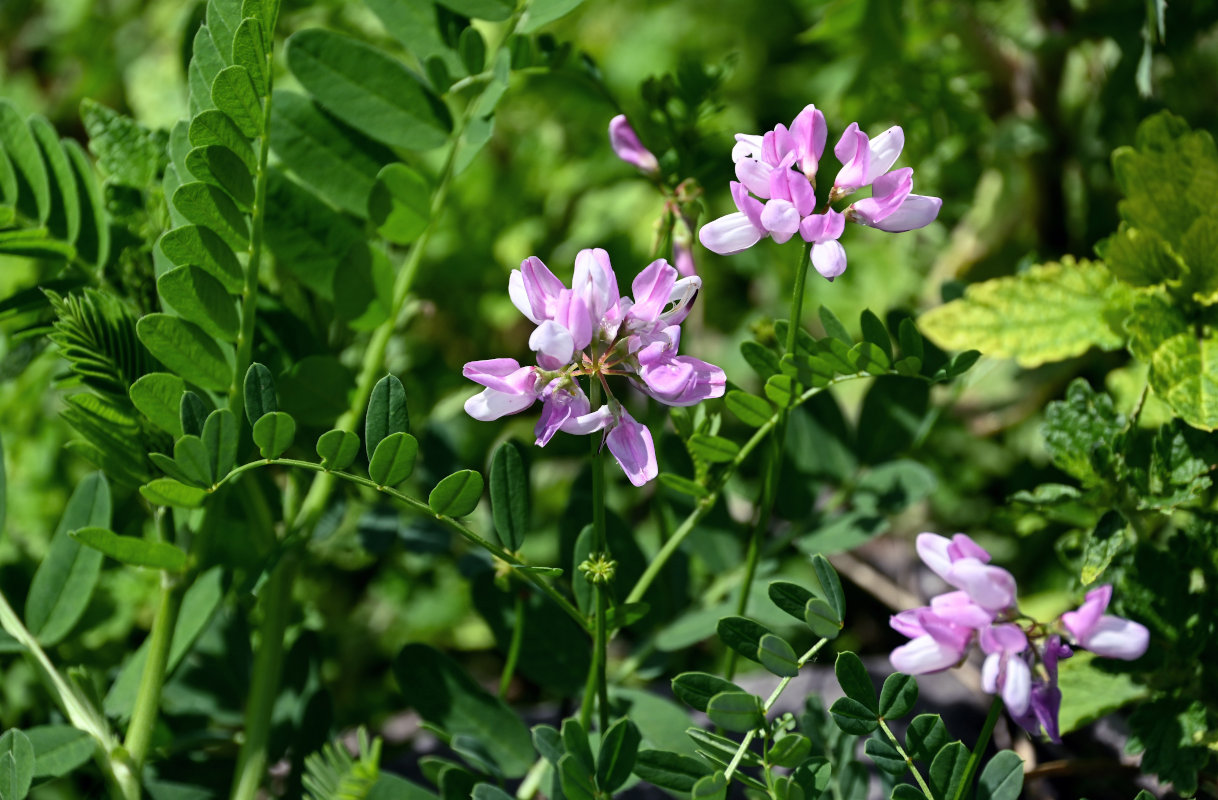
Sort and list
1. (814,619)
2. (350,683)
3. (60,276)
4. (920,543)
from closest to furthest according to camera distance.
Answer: (920,543) → (814,619) → (60,276) → (350,683)

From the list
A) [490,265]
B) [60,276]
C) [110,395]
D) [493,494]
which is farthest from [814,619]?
[490,265]

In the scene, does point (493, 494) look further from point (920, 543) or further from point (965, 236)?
point (965, 236)

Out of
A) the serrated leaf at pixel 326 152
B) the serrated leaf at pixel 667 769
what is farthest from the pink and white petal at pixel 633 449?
the serrated leaf at pixel 326 152

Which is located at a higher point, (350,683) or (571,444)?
(571,444)

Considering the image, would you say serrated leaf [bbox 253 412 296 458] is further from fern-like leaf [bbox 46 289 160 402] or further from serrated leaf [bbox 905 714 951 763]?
serrated leaf [bbox 905 714 951 763]

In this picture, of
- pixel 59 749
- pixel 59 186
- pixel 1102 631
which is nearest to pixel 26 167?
pixel 59 186

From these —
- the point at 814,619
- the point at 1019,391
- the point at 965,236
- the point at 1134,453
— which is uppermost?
the point at 814,619
